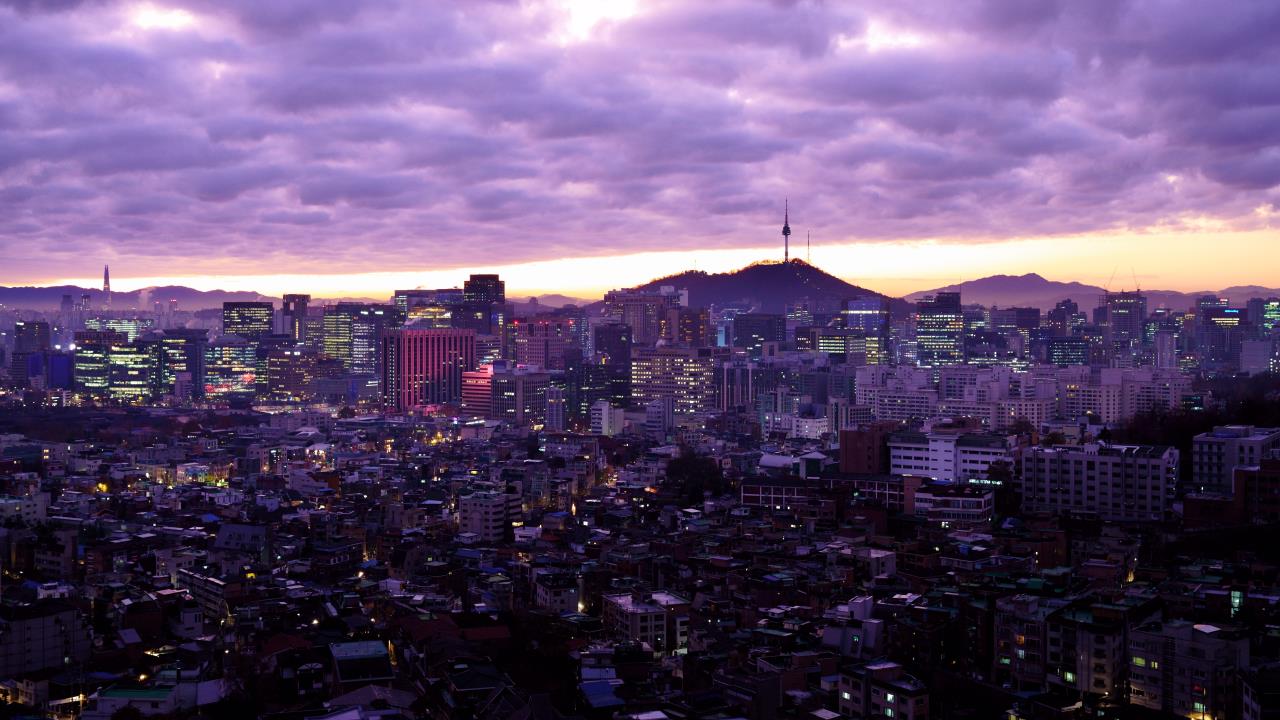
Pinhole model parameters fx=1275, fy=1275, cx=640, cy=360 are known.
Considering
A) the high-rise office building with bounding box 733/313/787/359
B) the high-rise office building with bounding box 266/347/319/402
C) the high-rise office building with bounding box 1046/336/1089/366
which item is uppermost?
the high-rise office building with bounding box 733/313/787/359

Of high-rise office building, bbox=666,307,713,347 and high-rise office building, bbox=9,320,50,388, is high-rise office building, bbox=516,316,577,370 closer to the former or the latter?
high-rise office building, bbox=666,307,713,347

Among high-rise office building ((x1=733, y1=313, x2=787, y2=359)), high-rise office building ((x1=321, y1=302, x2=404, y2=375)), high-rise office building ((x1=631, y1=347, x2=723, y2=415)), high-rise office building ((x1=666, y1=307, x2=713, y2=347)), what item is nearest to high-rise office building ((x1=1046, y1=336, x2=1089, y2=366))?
high-rise office building ((x1=733, y1=313, x2=787, y2=359))

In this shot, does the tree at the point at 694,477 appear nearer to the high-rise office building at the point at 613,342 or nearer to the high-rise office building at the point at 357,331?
the high-rise office building at the point at 613,342

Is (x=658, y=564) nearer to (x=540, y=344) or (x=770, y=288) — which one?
(x=540, y=344)

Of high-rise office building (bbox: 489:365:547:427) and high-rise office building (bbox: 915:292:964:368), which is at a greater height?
high-rise office building (bbox: 915:292:964:368)

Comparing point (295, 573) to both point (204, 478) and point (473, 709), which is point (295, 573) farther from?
point (204, 478)

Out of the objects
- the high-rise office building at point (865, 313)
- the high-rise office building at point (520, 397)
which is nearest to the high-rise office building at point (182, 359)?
the high-rise office building at point (520, 397)
